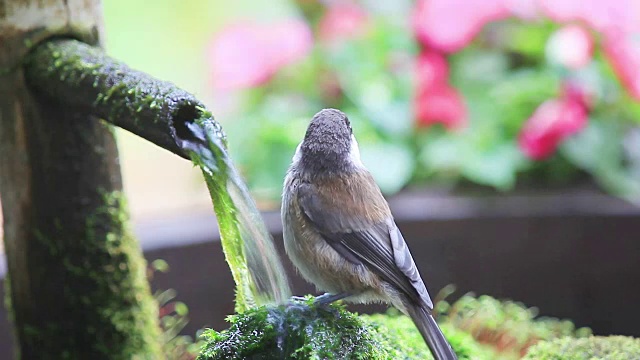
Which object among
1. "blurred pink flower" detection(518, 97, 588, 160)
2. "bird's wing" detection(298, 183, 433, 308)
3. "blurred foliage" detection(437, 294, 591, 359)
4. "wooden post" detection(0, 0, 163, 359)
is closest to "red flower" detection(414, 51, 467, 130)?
"blurred pink flower" detection(518, 97, 588, 160)

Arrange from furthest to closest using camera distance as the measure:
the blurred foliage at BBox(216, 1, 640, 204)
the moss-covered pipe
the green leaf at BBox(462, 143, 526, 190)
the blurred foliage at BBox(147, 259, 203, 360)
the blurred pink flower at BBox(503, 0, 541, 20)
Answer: the blurred pink flower at BBox(503, 0, 541, 20), the blurred foliage at BBox(216, 1, 640, 204), the green leaf at BBox(462, 143, 526, 190), the blurred foliage at BBox(147, 259, 203, 360), the moss-covered pipe

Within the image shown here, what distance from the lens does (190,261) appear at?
124 inches

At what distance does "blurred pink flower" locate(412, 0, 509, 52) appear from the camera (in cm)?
383

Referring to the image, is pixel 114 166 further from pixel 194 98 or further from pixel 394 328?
pixel 394 328

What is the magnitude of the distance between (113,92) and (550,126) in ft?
6.92

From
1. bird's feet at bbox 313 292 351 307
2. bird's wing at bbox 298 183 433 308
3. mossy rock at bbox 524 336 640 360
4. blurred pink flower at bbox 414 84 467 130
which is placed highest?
blurred pink flower at bbox 414 84 467 130

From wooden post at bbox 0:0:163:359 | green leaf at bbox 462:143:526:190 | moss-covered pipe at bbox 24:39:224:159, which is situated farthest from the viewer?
green leaf at bbox 462:143:526:190

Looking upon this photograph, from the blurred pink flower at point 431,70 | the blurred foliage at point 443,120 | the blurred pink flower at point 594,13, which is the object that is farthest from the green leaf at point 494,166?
the blurred pink flower at point 594,13

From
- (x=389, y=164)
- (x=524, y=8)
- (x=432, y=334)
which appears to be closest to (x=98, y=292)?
(x=432, y=334)

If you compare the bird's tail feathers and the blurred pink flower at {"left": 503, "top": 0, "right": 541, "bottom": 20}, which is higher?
the blurred pink flower at {"left": 503, "top": 0, "right": 541, "bottom": 20}

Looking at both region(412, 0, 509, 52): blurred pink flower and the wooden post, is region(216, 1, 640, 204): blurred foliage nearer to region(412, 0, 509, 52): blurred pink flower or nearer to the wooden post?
region(412, 0, 509, 52): blurred pink flower

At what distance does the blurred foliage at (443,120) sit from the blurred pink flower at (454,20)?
104 millimetres

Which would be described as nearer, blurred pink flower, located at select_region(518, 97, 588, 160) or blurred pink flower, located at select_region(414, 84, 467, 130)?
blurred pink flower, located at select_region(518, 97, 588, 160)

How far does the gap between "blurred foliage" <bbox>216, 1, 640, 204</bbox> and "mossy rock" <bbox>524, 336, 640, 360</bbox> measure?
4.69ft
